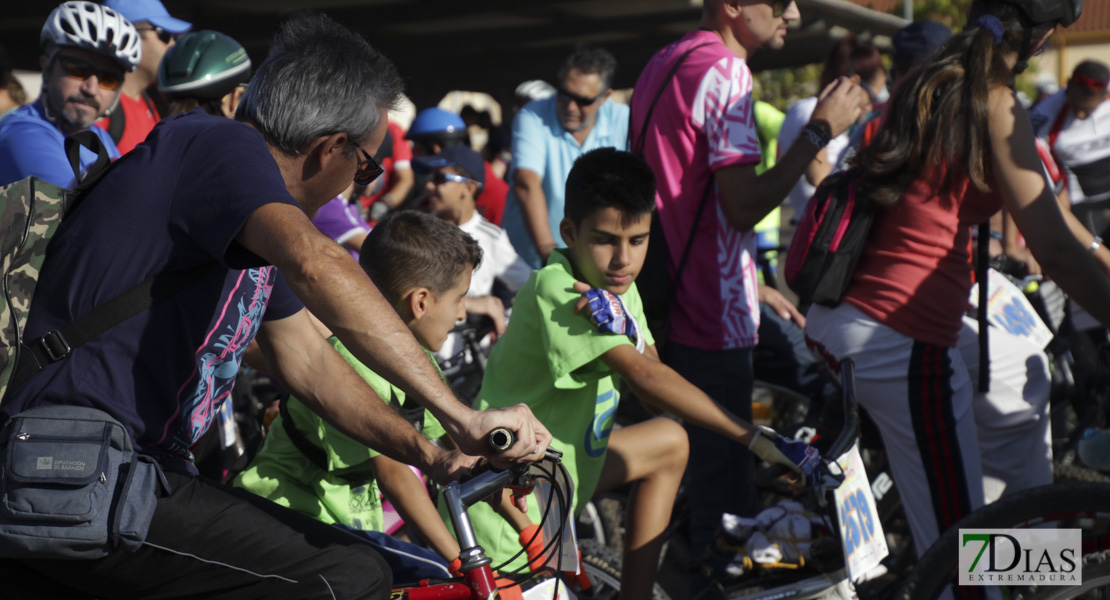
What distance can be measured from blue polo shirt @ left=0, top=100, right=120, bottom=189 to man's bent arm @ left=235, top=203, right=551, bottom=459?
6.43 ft

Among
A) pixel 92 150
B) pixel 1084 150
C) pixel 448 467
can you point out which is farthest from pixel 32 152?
pixel 1084 150

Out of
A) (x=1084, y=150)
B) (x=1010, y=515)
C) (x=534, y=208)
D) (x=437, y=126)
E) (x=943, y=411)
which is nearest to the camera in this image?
(x=1010, y=515)

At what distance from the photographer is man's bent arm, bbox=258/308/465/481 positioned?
2.26 m

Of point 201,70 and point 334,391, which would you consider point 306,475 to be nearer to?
point 334,391

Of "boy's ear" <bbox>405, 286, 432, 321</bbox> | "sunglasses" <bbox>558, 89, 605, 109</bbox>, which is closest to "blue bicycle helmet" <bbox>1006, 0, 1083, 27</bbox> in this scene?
"boy's ear" <bbox>405, 286, 432, 321</bbox>

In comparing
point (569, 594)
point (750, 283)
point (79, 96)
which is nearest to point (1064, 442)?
point (750, 283)

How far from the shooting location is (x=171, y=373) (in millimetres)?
2104

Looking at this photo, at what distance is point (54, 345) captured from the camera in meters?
2.01

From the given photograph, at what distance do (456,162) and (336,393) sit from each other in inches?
152

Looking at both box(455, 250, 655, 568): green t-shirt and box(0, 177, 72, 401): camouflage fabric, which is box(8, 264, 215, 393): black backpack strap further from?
box(455, 250, 655, 568): green t-shirt

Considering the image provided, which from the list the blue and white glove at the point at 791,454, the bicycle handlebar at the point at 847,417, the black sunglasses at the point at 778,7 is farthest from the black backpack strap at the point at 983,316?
the black sunglasses at the point at 778,7

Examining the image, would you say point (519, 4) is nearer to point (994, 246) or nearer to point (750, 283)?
point (994, 246)

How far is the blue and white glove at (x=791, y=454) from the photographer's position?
287 cm

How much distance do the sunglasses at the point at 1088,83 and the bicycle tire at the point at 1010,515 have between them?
21.5ft
